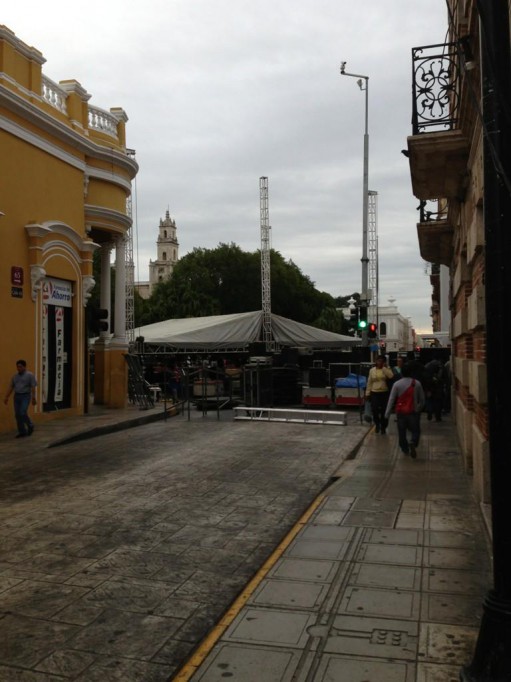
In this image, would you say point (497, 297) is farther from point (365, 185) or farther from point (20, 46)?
point (365, 185)

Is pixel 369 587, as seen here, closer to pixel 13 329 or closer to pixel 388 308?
pixel 13 329

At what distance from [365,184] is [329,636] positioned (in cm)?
2250

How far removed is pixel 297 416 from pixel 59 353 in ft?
19.5

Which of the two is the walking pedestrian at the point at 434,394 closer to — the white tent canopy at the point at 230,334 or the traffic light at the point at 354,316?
the traffic light at the point at 354,316

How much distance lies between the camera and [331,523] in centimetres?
655

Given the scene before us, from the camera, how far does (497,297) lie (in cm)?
340

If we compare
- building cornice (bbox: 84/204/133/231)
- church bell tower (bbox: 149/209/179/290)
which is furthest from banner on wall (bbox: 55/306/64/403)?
church bell tower (bbox: 149/209/179/290)

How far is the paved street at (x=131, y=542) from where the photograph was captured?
153 inches

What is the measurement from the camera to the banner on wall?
52.1 ft

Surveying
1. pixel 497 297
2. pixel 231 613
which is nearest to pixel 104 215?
pixel 231 613

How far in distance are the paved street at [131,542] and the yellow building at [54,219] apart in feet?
12.6

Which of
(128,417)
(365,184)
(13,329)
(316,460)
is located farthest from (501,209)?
(365,184)

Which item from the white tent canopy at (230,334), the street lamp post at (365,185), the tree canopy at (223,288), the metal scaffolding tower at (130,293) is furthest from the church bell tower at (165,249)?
the street lamp post at (365,185)

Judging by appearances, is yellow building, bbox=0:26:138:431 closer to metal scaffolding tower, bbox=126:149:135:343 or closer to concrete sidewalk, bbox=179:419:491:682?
concrete sidewalk, bbox=179:419:491:682
